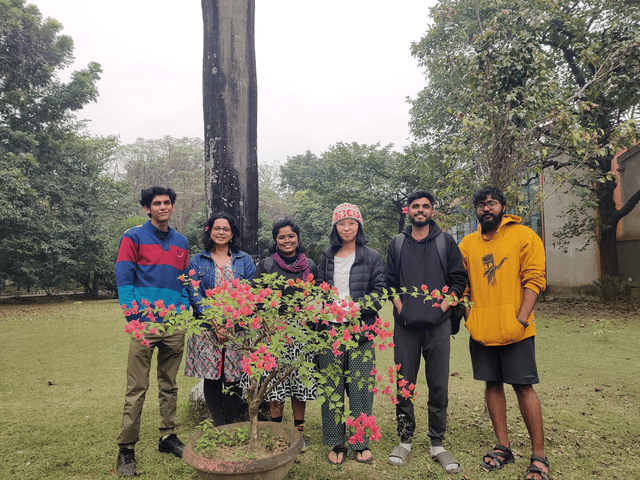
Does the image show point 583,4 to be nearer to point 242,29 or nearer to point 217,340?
point 242,29

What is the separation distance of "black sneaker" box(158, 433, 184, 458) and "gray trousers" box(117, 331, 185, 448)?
5cm

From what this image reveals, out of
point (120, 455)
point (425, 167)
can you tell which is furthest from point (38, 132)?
point (120, 455)

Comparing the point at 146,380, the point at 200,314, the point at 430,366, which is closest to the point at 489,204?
the point at 430,366

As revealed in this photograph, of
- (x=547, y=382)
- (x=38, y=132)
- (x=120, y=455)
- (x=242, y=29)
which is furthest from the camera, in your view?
(x=38, y=132)

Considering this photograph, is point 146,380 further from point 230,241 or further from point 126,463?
point 230,241

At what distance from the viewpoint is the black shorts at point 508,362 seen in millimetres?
2770

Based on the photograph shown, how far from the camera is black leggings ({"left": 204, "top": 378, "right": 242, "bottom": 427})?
3189 mm

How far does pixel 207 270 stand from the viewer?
3137mm

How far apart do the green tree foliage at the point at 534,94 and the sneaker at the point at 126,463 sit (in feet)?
13.6

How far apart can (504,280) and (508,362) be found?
548mm

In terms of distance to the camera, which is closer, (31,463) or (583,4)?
(31,463)

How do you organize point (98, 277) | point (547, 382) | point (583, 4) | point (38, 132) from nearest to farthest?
1. point (547, 382)
2. point (583, 4)
3. point (38, 132)
4. point (98, 277)

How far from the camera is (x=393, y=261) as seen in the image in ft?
10.6

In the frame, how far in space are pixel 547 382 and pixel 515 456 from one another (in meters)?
2.32
